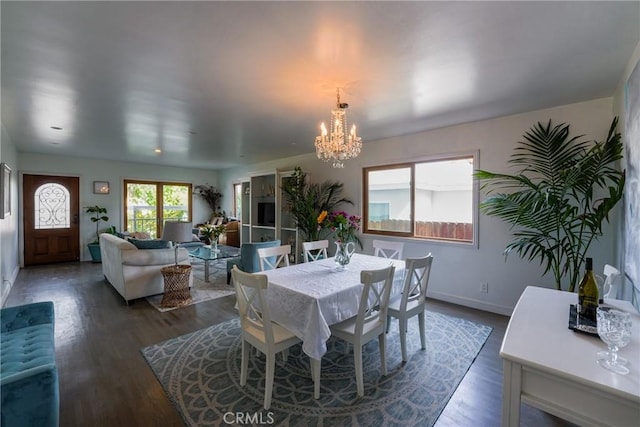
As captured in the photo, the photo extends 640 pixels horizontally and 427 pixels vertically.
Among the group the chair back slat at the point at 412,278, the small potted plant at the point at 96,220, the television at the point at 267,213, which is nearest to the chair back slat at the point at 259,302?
the chair back slat at the point at 412,278

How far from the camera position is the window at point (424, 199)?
3908 mm

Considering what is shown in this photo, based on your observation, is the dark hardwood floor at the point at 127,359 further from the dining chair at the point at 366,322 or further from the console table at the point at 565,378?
the console table at the point at 565,378

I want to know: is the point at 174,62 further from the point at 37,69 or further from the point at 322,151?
the point at 322,151

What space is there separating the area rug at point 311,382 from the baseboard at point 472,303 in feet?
2.59

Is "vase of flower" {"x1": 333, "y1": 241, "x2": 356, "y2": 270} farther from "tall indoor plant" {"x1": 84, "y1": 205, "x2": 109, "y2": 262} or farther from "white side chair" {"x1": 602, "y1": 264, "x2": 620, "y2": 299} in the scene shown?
"tall indoor plant" {"x1": 84, "y1": 205, "x2": 109, "y2": 262}

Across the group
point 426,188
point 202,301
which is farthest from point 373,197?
point 202,301

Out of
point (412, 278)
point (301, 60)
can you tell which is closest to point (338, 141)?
point (301, 60)

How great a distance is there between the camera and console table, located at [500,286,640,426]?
2.99 feet

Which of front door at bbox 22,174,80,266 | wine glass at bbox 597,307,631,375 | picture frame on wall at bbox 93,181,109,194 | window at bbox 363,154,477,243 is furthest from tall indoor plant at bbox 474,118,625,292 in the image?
front door at bbox 22,174,80,266

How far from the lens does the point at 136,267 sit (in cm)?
384

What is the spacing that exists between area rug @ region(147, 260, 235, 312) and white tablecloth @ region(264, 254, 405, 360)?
6.85ft

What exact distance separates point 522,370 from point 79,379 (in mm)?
2974

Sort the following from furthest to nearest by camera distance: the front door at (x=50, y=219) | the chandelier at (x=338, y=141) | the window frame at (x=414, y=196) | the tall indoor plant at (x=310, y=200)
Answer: the front door at (x=50, y=219), the tall indoor plant at (x=310, y=200), the window frame at (x=414, y=196), the chandelier at (x=338, y=141)

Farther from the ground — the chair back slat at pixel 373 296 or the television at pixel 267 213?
the television at pixel 267 213
